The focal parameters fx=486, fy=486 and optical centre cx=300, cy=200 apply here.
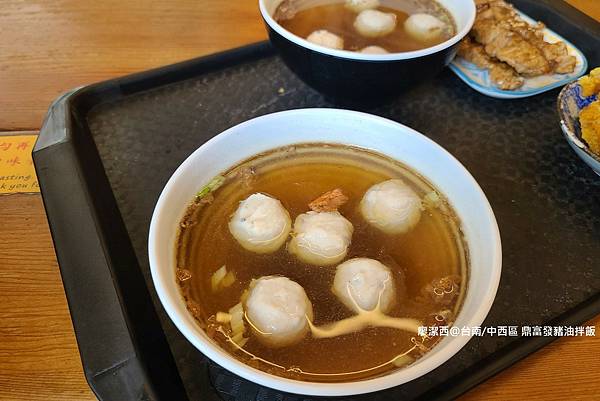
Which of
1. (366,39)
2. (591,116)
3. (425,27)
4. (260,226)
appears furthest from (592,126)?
(260,226)

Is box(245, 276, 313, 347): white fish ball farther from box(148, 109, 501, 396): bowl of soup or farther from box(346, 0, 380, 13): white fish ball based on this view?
box(346, 0, 380, 13): white fish ball

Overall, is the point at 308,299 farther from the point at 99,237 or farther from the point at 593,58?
the point at 593,58

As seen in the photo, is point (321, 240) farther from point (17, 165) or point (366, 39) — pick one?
point (17, 165)

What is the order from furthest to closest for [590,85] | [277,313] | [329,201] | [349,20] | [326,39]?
[349,20]
[326,39]
[590,85]
[329,201]
[277,313]

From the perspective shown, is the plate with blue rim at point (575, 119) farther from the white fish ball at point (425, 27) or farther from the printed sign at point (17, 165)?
the printed sign at point (17, 165)

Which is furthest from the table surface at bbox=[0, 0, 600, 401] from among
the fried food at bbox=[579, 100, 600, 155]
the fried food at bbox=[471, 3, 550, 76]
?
the fried food at bbox=[471, 3, 550, 76]

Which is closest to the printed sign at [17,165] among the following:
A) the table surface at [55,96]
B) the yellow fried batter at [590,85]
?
the table surface at [55,96]
